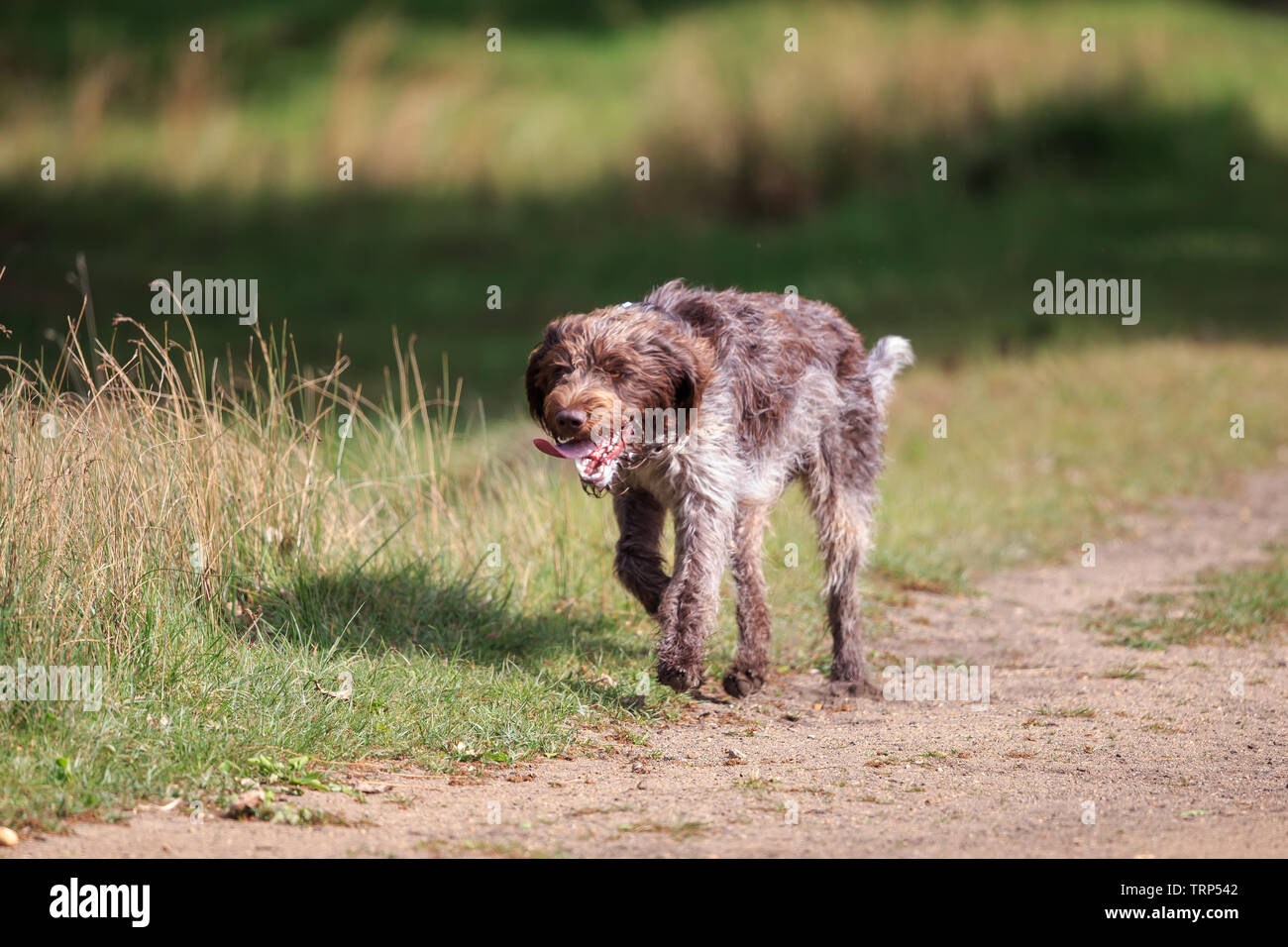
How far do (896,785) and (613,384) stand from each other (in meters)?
1.90

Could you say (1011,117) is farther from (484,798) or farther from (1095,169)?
(484,798)

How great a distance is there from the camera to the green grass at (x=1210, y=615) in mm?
8023

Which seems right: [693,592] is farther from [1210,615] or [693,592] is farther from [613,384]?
[1210,615]

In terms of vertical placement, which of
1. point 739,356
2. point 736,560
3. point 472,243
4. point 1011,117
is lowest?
point 736,560

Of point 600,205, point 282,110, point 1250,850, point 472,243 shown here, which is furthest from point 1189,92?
point 1250,850

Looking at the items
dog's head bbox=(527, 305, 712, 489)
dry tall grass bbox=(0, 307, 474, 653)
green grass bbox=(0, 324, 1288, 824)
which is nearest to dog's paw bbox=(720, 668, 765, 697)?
green grass bbox=(0, 324, 1288, 824)

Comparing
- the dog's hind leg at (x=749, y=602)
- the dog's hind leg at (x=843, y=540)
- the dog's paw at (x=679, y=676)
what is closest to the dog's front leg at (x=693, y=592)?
the dog's paw at (x=679, y=676)

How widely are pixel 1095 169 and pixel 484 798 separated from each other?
16.6m

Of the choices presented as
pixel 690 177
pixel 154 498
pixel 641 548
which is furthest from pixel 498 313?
pixel 154 498

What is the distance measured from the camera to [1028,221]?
1861 cm

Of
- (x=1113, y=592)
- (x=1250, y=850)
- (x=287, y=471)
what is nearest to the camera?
(x=1250, y=850)

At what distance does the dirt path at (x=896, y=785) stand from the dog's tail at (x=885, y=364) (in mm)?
1411

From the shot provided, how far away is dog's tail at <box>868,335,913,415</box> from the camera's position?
7348 mm

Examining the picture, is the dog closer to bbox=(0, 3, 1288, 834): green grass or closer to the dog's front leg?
the dog's front leg
